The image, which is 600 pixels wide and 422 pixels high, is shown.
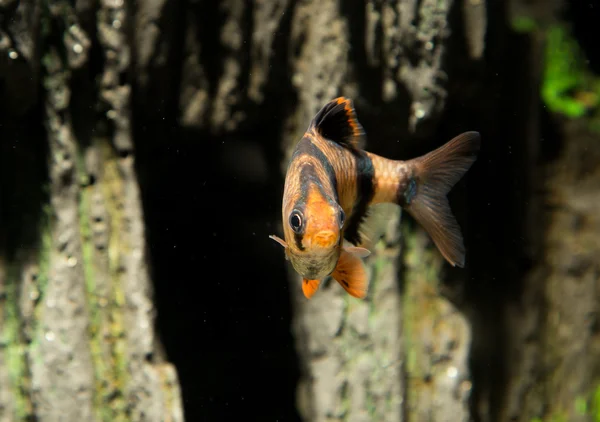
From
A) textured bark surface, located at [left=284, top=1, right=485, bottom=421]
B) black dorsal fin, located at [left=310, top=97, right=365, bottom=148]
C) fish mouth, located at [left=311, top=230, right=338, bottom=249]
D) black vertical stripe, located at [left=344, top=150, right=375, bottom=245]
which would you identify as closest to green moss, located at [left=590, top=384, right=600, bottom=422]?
textured bark surface, located at [left=284, top=1, right=485, bottom=421]

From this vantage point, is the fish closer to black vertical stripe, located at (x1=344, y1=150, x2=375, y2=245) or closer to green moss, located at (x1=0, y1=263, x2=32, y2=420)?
black vertical stripe, located at (x1=344, y1=150, x2=375, y2=245)

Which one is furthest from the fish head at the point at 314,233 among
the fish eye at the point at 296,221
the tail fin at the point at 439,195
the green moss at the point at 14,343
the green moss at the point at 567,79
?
the green moss at the point at 567,79

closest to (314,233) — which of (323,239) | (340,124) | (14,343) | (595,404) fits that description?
(323,239)

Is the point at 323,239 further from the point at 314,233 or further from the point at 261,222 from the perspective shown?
the point at 261,222

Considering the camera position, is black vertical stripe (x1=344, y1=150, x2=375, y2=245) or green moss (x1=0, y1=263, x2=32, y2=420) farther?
green moss (x1=0, y1=263, x2=32, y2=420)

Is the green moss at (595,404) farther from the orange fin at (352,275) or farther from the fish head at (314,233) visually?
the fish head at (314,233)

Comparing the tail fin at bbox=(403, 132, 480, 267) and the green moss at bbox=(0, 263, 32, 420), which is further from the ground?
the tail fin at bbox=(403, 132, 480, 267)

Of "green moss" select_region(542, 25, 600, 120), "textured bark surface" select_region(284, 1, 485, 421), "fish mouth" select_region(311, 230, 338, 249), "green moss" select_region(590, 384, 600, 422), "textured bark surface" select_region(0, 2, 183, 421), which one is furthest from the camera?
"green moss" select_region(590, 384, 600, 422)

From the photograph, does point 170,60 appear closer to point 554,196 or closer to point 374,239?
point 374,239
